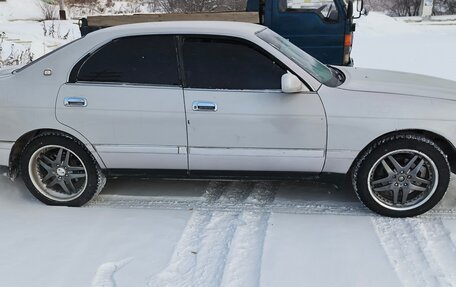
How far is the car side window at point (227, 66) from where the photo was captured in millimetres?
3766

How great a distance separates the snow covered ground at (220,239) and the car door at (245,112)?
48 centimetres

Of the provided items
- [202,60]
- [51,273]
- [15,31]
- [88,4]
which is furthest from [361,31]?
[51,273]

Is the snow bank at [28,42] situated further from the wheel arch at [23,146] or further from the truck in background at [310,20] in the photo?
the wheel arch at [23,146]

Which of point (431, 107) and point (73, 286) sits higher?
point (431, 107)

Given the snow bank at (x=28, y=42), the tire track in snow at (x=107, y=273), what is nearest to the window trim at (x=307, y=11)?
the snow bank at (x=28, y=42)

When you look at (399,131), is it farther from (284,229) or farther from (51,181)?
(51,181)

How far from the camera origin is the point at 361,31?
2027 cm

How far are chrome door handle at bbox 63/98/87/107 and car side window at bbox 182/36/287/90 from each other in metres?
0.87

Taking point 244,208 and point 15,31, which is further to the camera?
point 15,31

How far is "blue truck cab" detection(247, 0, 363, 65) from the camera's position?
7230 millimetres

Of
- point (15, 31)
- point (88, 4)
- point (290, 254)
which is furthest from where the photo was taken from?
point (88, 4)

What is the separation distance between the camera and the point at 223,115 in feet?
12.3

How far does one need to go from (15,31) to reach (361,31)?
1365 cm

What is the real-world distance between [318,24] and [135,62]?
4.18 m
